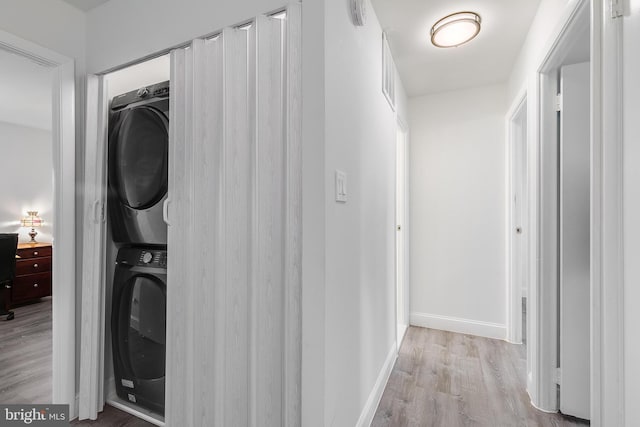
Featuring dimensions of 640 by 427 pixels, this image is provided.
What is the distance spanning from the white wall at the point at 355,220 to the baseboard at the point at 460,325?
3.78ft

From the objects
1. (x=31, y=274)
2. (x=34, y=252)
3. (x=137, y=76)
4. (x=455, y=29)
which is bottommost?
(x=31, y=274)

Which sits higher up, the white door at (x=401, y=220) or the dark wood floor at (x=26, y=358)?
the white door at (x=401, y=220)

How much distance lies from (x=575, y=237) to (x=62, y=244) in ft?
9.51

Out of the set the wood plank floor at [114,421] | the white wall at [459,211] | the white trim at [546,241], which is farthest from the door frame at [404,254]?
the wood plank floor at [114,421]

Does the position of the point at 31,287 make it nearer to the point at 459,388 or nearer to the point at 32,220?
the point at 32,220

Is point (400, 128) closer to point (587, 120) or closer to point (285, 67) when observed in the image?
point (587, 120)

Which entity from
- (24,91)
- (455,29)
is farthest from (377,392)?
(24,91)

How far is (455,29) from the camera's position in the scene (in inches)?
76.5

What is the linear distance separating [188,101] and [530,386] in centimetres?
263

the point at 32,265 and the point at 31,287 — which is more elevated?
the point at 32,265

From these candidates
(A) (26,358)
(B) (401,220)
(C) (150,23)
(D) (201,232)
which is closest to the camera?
(D) (201,232)

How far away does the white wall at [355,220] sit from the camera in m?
1.19

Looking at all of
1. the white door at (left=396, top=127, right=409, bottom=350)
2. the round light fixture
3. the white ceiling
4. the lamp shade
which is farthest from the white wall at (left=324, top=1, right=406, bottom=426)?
the lamp shade

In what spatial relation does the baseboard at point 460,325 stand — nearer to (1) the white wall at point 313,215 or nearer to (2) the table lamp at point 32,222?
(1) the white wall at point 313,215
